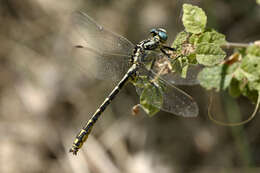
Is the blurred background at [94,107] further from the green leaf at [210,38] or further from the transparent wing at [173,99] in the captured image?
the green leaf at [210,38]

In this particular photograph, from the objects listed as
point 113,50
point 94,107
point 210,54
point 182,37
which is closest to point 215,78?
point 210,54

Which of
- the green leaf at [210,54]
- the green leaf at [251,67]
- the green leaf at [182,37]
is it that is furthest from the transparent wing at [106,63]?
the green leaf at [251,67]

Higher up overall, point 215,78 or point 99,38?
point 99,38

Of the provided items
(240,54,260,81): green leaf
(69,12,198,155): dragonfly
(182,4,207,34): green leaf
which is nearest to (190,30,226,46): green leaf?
(182,4,207,34): green leaf

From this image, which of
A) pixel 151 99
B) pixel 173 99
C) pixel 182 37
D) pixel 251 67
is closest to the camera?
pixel 251 67

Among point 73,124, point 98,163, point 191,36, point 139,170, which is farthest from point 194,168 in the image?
point 191,36

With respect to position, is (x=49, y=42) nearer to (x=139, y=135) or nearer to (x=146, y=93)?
(x=139, y=135)

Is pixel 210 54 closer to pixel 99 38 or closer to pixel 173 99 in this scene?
pixel 173 99
